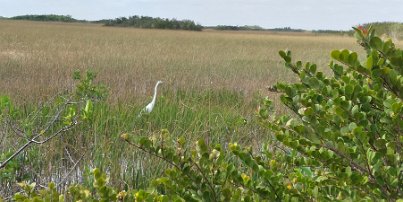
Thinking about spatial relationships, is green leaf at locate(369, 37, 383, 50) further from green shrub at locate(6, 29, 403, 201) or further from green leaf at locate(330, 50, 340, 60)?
green leaf at locate(330, 50, 340, 60)

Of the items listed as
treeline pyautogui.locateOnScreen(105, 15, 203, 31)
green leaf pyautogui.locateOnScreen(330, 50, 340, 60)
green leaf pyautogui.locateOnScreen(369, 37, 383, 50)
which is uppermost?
green leaf pyautogui.locateOnScreen(369, 37, 383, 50)

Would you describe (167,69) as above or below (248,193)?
below

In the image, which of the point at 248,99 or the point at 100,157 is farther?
the point at 248,99

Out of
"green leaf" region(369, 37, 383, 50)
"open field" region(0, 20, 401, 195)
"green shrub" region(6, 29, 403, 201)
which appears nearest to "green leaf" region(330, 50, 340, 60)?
"green shrub" region(6, 29, 403, 201)

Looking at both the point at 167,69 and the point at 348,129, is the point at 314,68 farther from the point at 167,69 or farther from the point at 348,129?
the point at 167,69

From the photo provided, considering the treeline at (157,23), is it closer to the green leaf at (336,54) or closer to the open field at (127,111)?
the open field at (127,111)

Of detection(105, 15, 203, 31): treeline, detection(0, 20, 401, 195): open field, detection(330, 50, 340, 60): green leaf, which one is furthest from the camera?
detection(105, 15, 203, 31): treeline

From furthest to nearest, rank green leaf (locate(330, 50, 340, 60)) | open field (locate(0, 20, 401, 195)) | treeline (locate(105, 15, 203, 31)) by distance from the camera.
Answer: treeline (locate(105, 15, 203, 31)) < open field (locate(0, 20, 401, 195)) < green leaf (locate(330, 50, 340, 60))

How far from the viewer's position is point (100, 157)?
3238 millimetres

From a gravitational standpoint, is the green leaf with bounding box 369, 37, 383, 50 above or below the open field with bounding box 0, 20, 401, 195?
above

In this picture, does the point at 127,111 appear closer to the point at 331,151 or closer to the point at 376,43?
the point at 331,151

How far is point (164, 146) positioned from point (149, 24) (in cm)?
4632

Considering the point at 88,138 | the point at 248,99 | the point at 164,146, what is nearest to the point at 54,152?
the point at 88,138

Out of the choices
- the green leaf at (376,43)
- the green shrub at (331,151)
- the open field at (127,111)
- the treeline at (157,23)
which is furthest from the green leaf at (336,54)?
the treeline at (157,23)
